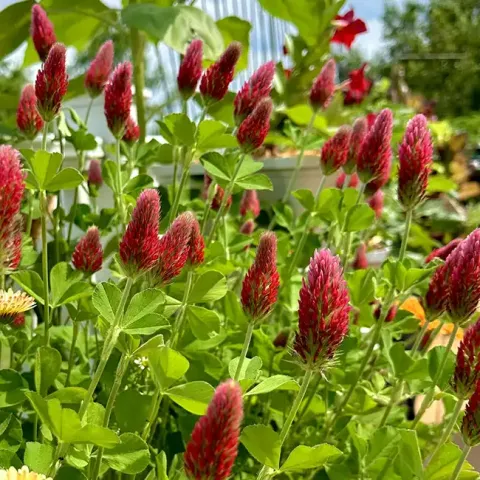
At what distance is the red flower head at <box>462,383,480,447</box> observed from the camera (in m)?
0.56

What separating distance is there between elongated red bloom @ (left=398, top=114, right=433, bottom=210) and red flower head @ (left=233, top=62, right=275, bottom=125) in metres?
0.18

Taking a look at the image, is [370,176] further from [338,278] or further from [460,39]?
[460,39]

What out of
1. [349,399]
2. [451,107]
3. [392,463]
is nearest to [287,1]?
[349,399]

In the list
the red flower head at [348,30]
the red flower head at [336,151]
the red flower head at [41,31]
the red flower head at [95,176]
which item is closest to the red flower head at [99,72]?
the red flower head at [41,31]

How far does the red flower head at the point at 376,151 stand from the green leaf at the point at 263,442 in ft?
1.28

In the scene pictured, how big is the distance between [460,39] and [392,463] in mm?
14341

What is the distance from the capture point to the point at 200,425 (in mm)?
385

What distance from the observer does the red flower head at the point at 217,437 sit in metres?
0.38

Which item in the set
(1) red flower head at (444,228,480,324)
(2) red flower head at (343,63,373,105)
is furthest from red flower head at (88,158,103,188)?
(2) red flower head at (343,63,373,105)

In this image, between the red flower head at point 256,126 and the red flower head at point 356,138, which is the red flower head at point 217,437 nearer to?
the red flower head at point 256,126

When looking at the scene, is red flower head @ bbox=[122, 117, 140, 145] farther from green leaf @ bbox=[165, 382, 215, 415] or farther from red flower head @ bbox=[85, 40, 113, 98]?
green leaf @ bbox=[165, 382, 215, 415]

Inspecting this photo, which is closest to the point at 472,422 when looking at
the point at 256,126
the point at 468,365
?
the point at 468,365

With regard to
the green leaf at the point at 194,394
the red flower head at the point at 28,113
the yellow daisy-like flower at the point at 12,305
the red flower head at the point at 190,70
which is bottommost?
the green leaf at the point at 194,394

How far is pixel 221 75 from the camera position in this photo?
826 millimetres
